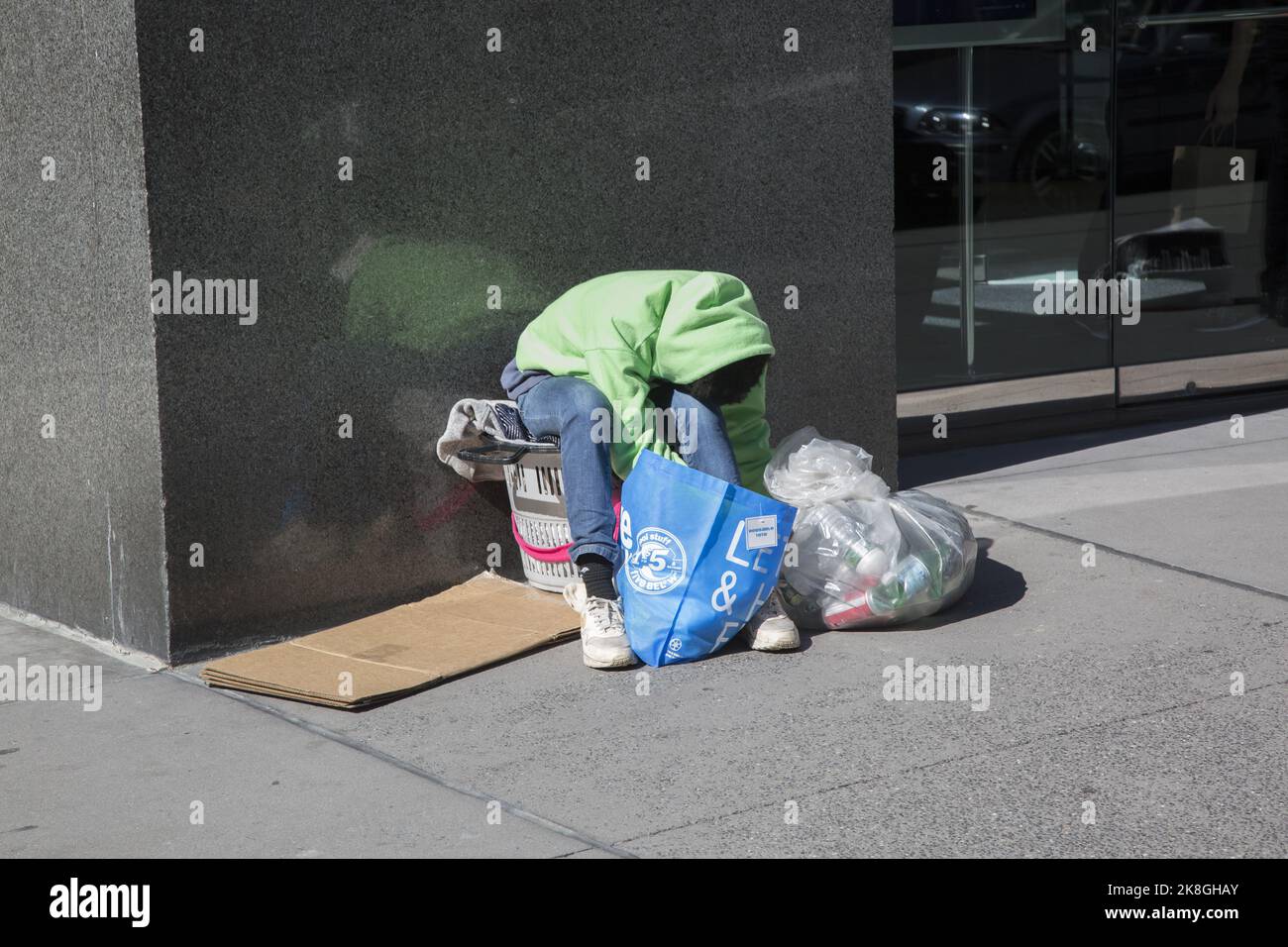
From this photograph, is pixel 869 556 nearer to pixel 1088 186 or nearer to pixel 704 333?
pixel 704 333

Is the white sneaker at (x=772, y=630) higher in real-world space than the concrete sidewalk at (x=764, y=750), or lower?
higher

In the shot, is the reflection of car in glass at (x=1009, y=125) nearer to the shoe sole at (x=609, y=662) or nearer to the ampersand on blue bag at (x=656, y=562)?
the ampersand on blue bag at (x=656, y=562)

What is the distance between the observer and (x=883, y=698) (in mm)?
4078

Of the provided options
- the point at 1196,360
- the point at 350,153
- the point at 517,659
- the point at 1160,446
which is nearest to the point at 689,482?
the point at 517,659

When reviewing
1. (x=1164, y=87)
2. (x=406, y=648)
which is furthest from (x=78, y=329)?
(x=1164, y=87)

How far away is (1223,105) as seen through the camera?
7.52m

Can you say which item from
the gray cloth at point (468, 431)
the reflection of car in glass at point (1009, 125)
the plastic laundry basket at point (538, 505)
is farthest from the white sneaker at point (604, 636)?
the reflection of car in glass at point (1009, 125)

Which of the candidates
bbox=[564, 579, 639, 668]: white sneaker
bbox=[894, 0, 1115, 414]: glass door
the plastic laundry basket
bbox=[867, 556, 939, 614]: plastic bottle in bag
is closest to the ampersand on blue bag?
bbox=[564, 579, 639, 668]: white sneaker

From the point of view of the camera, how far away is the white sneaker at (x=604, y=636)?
4.36 meters

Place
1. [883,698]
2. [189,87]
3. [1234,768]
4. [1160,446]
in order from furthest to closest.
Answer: [1160,446], [189,87], [883,698], [1234,768]

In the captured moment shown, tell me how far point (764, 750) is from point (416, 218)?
2055 millimetres

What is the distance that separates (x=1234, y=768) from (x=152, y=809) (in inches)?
94.9

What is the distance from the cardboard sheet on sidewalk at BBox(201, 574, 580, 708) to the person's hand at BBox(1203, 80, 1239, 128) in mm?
4424
